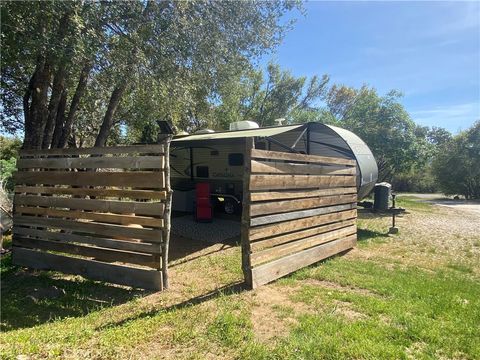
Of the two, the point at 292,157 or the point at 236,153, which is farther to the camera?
the point at 236,153

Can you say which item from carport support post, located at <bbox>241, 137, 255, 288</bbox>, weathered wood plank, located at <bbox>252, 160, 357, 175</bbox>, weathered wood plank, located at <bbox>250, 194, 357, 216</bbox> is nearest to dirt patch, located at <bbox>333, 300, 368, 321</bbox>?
carport support post, located at <bbox>241, 137, 255, 288</bbox>

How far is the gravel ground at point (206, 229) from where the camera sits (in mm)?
7822

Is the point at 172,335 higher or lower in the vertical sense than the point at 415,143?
lower

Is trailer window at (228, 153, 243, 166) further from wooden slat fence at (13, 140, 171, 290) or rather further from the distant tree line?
wooden slat fence at (13, 140, 171, 290)

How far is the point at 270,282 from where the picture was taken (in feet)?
15.5

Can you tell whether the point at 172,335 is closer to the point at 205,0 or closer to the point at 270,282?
the point at 270,282

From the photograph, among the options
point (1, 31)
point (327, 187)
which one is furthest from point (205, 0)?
point (327, 187)

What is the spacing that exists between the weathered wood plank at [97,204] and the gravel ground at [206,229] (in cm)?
326

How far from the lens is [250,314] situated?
366 centimetres

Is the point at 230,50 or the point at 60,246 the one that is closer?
the point at 60,246

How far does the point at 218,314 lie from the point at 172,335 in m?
0.59

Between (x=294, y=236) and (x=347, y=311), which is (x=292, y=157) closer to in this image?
(x=294, y=236)

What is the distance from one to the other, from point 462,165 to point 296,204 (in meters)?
25.7

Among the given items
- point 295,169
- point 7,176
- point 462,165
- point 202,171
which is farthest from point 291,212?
point 462,165
